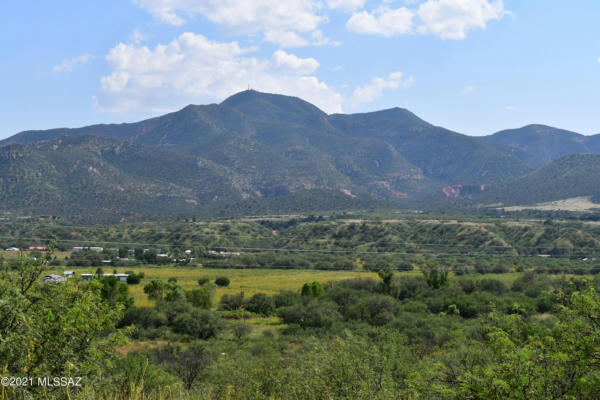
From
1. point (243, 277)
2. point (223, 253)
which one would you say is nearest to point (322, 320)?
Result: point (243, 277)

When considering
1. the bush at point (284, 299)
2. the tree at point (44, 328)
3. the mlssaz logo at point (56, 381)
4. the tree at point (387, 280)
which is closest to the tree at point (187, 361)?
the tree at point (44, 328)

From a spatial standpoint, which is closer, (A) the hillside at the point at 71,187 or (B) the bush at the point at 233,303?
(B) the bush at the point at 233,303

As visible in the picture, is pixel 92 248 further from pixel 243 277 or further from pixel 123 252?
pixel 243 277

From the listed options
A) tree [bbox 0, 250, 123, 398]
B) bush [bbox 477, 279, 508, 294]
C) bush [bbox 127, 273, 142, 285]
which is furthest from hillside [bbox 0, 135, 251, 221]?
tree [bbox 0, 250, 123, 398]

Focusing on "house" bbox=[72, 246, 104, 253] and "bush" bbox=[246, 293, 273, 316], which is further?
"house" bbox=[72, 246, 104, 253]

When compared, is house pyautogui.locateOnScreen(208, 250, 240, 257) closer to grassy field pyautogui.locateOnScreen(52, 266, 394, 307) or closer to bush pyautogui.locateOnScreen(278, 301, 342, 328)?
grassy field pyautogui.locateOnScreen(52, 266, 394, 307)

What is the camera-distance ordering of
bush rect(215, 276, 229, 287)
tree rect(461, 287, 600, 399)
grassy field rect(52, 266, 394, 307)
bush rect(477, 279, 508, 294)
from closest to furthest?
tree rect(461, 287, 600, 399)
bush rect(477, 279, 508, 294)
grassy field rect(52, 266, 394, 307)
bush rect(215, 276, 229, 287)

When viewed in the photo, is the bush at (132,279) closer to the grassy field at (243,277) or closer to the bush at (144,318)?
the grassy field at (243,277)

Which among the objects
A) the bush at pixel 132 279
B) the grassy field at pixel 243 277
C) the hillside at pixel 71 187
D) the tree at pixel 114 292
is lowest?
the grassy field at pixel 243 277

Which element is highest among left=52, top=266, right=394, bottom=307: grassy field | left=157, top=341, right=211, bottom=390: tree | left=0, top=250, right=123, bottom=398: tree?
left=0, top=250, right=123, bottom=398: tree

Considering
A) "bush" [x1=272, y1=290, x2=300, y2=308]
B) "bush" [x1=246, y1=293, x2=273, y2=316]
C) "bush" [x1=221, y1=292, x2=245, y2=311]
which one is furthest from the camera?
"bush" [x1=221, y1=292, x2=245, y2=311]

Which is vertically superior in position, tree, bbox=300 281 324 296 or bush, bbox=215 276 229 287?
tree, bbox=300 281 324 296

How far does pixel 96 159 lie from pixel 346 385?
202m

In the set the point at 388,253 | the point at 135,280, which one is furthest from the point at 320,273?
the point at 135,280
